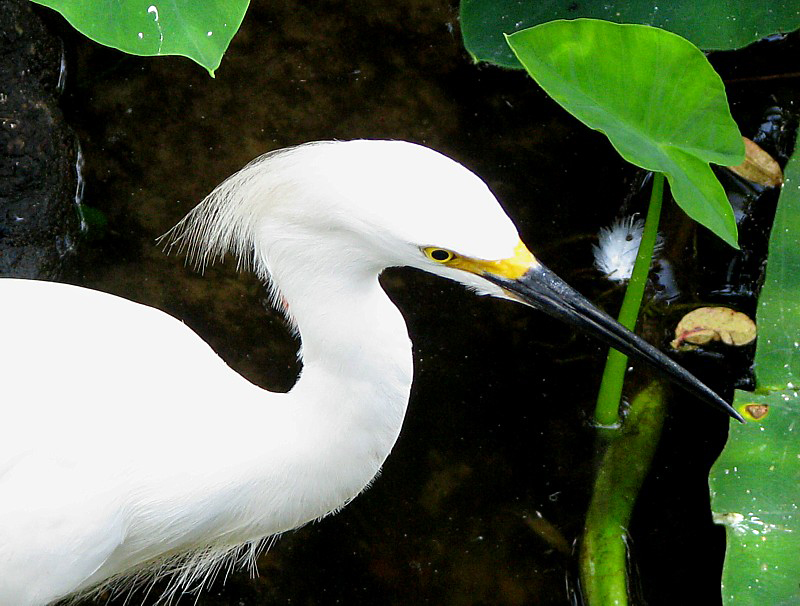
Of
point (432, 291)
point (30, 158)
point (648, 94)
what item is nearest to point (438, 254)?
point (648, 94)

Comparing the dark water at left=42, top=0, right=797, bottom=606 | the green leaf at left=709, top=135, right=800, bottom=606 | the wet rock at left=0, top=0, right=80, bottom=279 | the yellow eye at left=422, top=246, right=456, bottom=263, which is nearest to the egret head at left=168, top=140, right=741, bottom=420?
the yellow eye at left=422, top=246, right=456, bottom=263

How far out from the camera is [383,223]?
4.18ft

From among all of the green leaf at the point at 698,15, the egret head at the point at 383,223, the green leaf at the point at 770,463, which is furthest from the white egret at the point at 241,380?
the green leaf at the point at 698,15

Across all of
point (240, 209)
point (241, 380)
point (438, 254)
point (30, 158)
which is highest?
point (438, 254)

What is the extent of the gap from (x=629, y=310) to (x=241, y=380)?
0.96 m

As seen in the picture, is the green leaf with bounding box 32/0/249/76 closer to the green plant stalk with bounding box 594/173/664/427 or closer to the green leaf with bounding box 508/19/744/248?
the green leaf with bounding box 508/19/744/248

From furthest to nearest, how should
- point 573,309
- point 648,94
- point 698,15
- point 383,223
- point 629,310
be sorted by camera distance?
point 629,310, point 698,15, point 648,94, point 573,309, point 383,223

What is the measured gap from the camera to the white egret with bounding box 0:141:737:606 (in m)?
1.30

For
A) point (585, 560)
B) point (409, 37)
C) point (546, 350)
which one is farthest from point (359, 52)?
point (585, 560)

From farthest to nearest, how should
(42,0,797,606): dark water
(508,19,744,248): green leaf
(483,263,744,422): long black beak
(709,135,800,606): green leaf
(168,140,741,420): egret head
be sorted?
(42,0,797,606): dark water → (709,135,800,606): green leaf → (508,19,744,248): green leaf → (483,263,744,422): long black beak → (168,140,741,420): egret head

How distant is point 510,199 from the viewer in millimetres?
2766

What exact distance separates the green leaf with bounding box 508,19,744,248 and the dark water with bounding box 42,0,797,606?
1.04m

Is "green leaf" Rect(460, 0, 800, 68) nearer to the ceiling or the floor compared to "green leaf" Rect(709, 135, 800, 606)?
nearer to the ceiling

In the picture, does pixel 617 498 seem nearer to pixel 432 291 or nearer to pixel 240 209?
pixel 432 291
